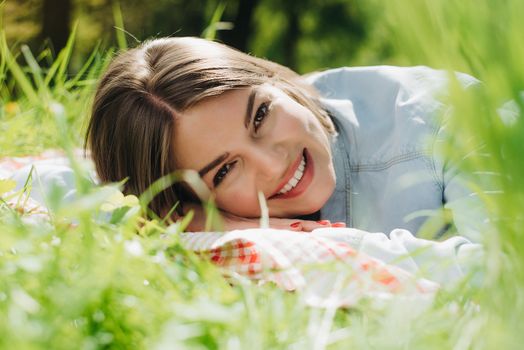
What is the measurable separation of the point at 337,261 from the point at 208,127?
92cm

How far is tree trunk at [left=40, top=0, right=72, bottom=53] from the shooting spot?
287 inches

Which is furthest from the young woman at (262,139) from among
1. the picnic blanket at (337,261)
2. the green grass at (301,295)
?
the green grass at (301,295)

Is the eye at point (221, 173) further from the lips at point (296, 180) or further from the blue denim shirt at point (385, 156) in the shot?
the blue denim shirt at point (385, 156)

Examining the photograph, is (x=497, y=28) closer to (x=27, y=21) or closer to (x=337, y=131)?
(x=337, y=131)

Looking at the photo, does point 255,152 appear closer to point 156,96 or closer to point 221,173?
point 221,173

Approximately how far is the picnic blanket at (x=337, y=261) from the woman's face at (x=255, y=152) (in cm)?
40

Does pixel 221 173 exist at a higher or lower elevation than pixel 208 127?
lower

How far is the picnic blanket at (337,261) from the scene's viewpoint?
797 millimetres

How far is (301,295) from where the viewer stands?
2.50ft

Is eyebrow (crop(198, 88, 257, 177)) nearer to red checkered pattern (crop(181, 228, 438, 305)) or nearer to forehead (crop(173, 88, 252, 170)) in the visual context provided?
forehead (crop(173, 88, 252, 170))

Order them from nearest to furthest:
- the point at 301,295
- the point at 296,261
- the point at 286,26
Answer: the point at 301,295 → the point at 296,261 → the point at 286,26

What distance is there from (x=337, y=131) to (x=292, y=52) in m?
8.88

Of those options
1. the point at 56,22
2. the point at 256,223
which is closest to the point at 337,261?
the point at 256,223

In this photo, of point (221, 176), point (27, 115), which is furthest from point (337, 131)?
point (27, 115)
